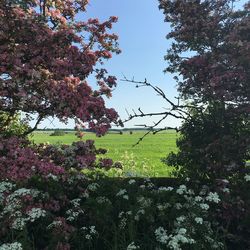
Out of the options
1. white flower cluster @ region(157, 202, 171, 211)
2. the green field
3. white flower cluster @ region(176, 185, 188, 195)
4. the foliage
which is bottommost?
the green field

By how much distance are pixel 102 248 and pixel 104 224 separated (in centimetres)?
46

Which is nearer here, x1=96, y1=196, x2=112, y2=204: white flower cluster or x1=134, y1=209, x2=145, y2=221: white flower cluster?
x1=134, y1=209, x2=145, y2=221: white flower cluster

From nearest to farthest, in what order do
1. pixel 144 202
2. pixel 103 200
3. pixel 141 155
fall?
1. pixel 144 202
2. pixel 103 200
3. pixel 141 155

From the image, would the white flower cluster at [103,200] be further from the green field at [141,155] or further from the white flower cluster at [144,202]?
the green field at [141,155]

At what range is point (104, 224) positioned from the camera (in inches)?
326

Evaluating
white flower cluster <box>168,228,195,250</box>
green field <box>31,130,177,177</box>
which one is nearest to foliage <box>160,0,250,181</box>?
green field <box>31,130,177,177</box>

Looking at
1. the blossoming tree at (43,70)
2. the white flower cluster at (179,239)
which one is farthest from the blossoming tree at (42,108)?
the white flower cluster at (179,239)

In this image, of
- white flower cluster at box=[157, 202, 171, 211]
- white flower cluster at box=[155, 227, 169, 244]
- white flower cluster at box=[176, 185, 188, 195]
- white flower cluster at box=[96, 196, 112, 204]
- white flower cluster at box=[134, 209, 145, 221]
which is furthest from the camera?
white flower cluster at box=[96, 196, 112, 204]

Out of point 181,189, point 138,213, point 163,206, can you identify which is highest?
point 181,189

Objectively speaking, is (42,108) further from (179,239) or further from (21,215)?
(179,239)

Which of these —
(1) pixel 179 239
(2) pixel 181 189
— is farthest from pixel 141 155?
(1) pixel 179 239

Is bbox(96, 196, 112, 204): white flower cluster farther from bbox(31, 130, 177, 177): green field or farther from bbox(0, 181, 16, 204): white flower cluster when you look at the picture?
bbox(0, 181, 16, 204): white flower cluster

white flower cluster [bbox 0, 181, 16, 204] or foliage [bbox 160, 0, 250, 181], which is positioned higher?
foliage [bbox 160, 0, 250, 181]

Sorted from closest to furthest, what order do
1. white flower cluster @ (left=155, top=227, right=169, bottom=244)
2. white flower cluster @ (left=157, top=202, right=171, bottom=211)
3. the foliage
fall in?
white flower cluster @ (left=155, top=227, right=169, bottom=244) → white flower cluster @ (left=157, top=202, right=171, bottom=211) → the foliage
